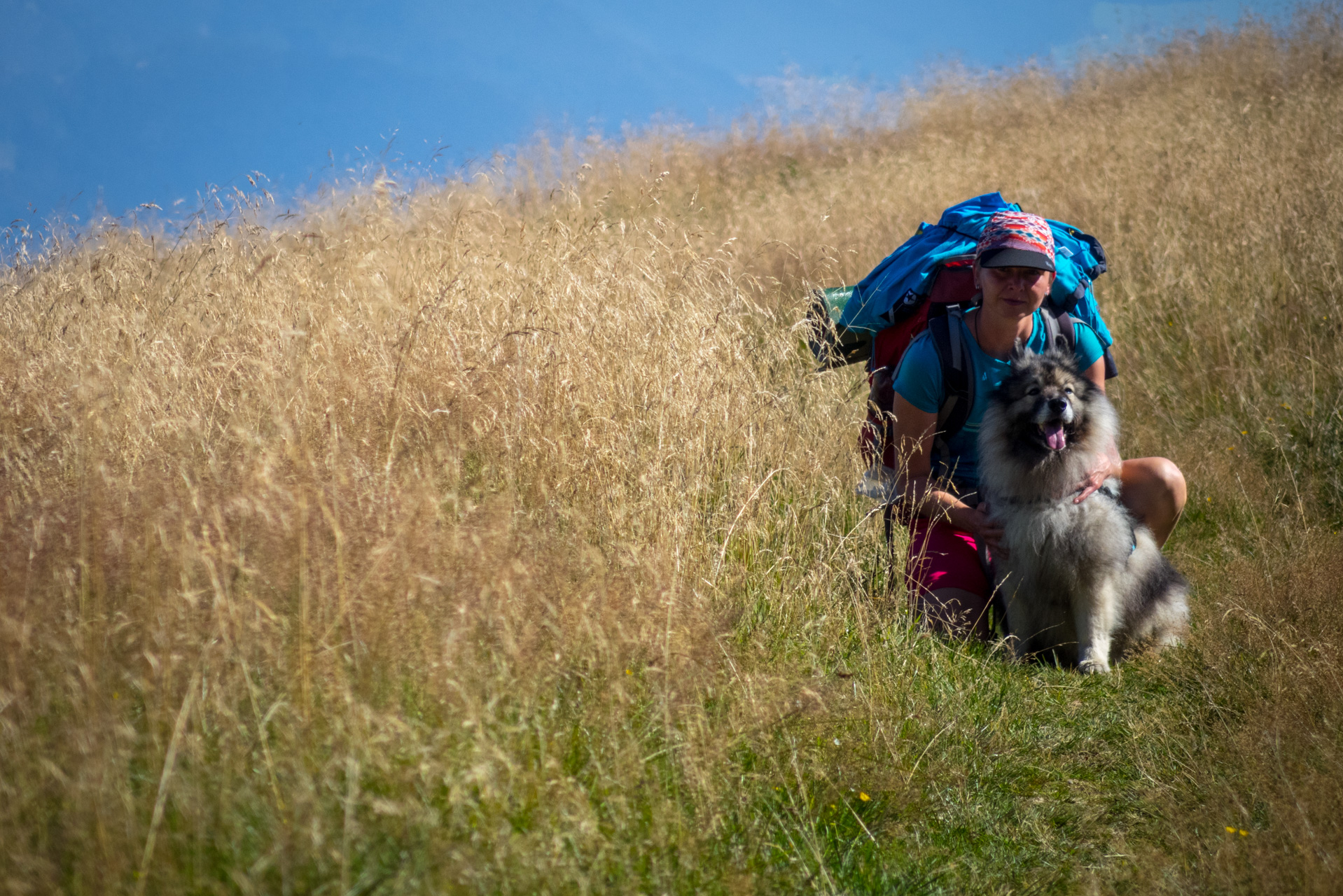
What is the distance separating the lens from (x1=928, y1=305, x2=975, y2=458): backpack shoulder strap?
12.2ft

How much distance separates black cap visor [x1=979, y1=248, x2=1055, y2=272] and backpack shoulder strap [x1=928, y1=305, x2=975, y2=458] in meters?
0.36

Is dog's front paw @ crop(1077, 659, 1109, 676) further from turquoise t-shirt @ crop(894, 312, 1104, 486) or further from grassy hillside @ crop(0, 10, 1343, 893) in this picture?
turquoise t-shirt @ crop(894, 312, 1104, 486)

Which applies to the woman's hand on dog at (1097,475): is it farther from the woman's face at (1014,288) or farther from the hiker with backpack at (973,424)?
the woman's face at (1014,288)

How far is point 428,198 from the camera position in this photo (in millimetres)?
5891

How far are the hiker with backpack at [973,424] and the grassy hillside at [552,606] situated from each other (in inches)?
12.5

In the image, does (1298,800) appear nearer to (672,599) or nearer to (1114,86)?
(672,599)

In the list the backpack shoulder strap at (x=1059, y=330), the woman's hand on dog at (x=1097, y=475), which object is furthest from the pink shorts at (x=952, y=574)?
the backpack shoulder strap at (x=1059, y=330)

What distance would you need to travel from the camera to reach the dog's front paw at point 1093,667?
12.0 ft

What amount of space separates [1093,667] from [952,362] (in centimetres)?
139

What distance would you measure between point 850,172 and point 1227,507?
6791 mm

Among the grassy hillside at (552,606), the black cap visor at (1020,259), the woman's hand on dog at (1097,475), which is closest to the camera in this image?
the grassy hillside at (552,606)

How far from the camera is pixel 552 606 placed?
222cm

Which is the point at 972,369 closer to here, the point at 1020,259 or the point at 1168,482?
the point at 1020,259

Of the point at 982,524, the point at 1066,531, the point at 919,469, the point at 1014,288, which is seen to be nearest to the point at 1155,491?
the point at 1066,531
